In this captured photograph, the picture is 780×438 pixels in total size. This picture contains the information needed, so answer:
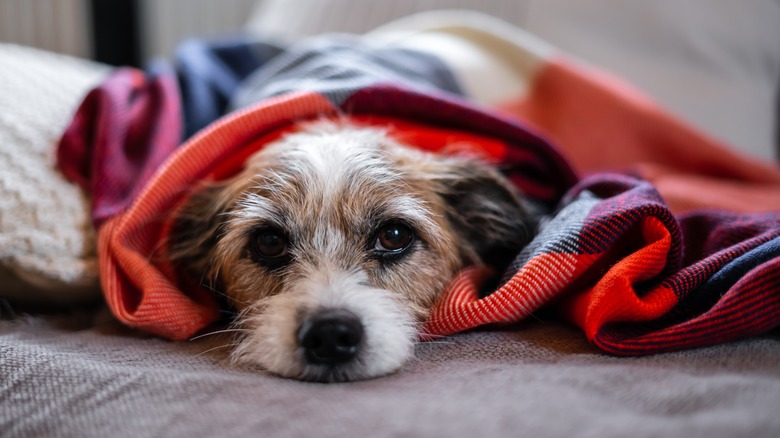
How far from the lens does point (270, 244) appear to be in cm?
139

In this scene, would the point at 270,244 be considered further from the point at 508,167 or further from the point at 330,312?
the point at 508,167

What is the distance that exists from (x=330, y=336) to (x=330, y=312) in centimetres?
5

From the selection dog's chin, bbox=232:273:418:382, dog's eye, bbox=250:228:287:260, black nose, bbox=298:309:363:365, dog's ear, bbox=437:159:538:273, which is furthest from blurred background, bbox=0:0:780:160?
black nose, bbox=298:309:363:365

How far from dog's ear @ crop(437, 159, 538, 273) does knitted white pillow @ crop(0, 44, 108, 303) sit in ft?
2.85

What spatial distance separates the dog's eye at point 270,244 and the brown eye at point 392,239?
0.21m

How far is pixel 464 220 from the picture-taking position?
1.57 m

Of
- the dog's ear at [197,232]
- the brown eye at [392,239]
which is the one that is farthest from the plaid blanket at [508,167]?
the brown eye at [392,239]

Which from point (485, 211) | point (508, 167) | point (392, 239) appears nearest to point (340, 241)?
point (392, 239)

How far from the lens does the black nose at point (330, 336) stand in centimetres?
110

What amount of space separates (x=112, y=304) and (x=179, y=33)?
2534 mm

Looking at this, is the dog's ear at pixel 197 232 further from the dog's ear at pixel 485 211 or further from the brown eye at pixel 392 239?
the dog's ear at pixel 485 211

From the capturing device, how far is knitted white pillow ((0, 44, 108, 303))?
4.29 feet

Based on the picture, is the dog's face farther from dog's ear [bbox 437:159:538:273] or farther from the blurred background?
the blurred background

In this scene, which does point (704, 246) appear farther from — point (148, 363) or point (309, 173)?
point (148, 363)
